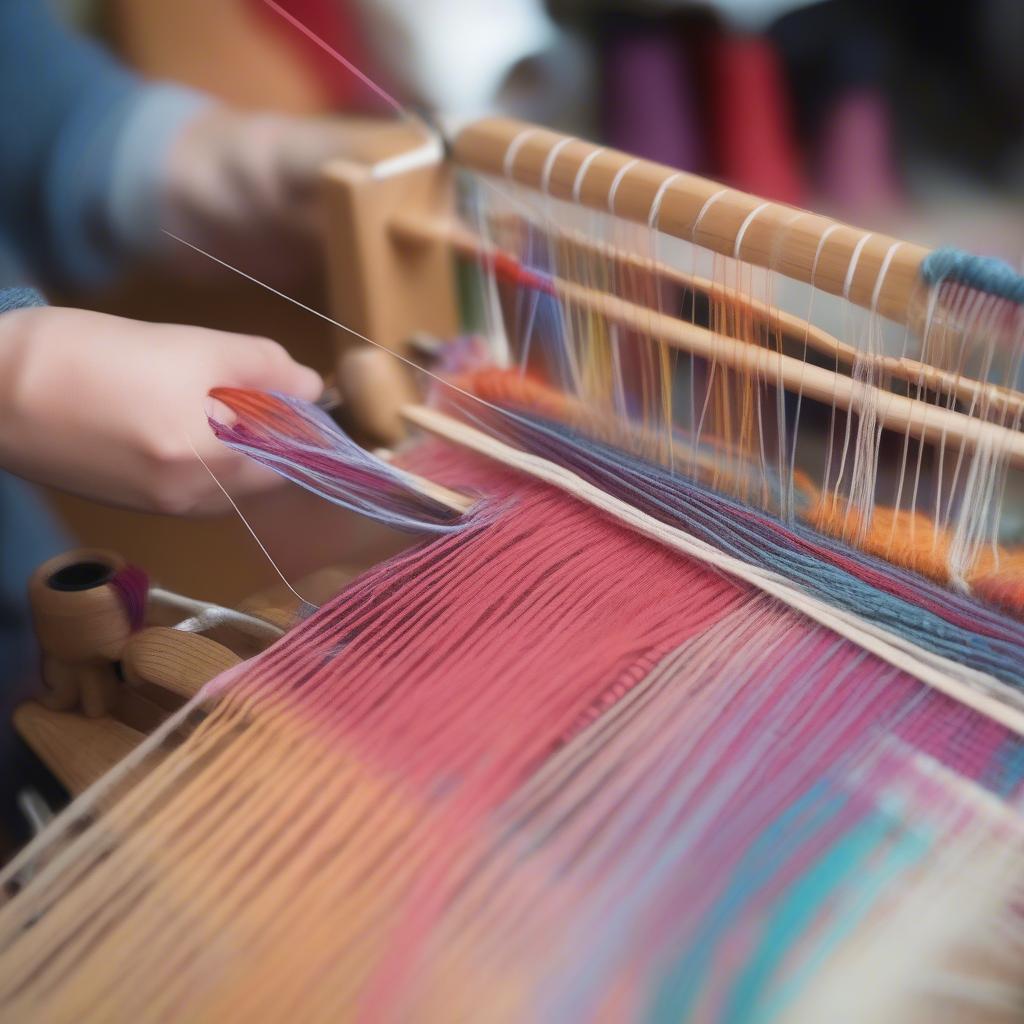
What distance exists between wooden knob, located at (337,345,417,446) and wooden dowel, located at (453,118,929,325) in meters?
0.14

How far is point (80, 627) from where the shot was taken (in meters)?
0.49

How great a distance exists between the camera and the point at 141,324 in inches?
19.5

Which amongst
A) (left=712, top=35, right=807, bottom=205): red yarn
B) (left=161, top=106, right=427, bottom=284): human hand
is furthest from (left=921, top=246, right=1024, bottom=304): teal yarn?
(left=712, top=35, right=807, bottom=205): red yarn

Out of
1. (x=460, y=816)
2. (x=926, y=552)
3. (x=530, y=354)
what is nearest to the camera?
(x=460, y=816)

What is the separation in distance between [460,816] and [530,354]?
0.36m

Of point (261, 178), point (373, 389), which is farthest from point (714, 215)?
point (261, 178)

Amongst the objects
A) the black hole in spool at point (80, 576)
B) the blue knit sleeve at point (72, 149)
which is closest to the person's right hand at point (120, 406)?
the black hole in spool at point (80, 576)

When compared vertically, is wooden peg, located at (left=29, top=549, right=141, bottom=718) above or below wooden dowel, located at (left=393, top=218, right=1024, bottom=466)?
below

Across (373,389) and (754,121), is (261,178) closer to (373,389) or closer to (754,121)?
(373,389)

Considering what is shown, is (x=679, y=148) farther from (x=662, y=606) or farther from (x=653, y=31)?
(x=662, y=606)

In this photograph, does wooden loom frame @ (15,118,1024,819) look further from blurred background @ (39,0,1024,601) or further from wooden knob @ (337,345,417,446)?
blurred background @ (39,0,1024,601)

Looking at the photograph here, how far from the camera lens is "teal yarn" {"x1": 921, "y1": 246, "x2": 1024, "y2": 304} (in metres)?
0.44

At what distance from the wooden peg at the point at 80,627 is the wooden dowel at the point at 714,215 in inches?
12.5

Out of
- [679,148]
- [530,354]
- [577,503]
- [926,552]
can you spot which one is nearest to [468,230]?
[530,354]
